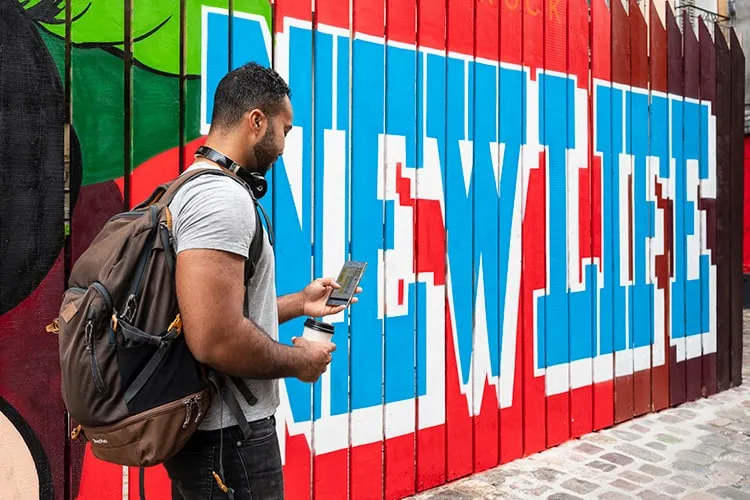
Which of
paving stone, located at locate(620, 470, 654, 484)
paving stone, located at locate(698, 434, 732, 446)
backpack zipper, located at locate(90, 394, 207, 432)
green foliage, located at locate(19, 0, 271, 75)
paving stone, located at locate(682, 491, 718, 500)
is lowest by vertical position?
paving stone, located at locate(682, 491, 718, 500)

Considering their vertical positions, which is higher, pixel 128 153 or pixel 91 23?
pixel 91 23

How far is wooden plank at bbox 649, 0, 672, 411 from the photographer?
5176 mm

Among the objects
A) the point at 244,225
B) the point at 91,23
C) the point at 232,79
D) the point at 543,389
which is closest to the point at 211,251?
the point at 244,225

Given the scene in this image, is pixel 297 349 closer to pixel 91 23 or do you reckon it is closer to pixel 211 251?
pixel 211 251

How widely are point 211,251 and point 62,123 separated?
1.36 meters

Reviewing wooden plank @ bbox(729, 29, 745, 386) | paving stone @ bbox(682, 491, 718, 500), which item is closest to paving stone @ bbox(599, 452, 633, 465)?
paving stone @ bbox(682, 491, 718, 500)

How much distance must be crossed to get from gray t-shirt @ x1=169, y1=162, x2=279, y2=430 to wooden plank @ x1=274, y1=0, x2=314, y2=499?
1.29 metres

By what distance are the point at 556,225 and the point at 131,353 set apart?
11.1 feet

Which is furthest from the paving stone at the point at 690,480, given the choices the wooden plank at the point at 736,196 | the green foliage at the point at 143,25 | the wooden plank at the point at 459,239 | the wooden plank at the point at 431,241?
the green foliage at the point at 143,25

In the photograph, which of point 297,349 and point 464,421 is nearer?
point 297,349

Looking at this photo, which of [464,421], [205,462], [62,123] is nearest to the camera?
[205,462]

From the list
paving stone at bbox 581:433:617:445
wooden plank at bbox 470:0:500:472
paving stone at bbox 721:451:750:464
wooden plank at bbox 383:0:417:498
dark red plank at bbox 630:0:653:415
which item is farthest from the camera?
dark red plank at bbox 630:0:653:415

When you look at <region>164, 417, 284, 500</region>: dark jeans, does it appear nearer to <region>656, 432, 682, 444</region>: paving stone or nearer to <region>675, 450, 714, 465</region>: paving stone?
<region>675, 450, 714, 465</region>: paving stone

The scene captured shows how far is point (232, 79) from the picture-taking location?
1918 millimetres
